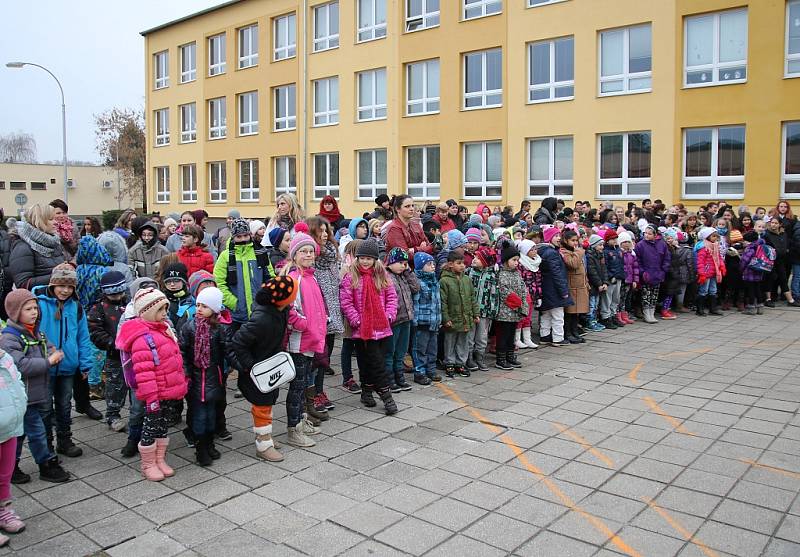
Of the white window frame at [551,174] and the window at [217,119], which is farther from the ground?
the window at [217,119]

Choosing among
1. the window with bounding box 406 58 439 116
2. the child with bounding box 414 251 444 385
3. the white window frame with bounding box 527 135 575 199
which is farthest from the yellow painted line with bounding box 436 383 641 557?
the window with bounding box 406 58 439 116

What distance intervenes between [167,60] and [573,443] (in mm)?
37157

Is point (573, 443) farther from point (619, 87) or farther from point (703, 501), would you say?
point (619, 87)

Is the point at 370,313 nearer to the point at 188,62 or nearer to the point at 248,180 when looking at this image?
the point at 248,180

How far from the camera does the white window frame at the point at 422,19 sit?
25969 millimetres

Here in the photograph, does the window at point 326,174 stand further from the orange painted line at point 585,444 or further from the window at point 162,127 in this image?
the orange painted line at point 585,444

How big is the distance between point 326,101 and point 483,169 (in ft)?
29.0

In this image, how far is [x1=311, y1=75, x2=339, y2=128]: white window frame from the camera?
2962cm

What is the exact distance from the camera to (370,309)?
7410 millimetres

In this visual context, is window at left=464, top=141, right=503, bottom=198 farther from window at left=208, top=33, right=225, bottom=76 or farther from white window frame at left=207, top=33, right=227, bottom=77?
window at left=208, top=33, right=225, bottom=76

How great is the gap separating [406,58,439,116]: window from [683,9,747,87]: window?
29.7 feet

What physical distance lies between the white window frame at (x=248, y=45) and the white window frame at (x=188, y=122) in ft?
14.3

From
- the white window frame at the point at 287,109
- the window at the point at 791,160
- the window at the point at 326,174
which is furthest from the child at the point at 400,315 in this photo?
the white window frame at the point at 287,109

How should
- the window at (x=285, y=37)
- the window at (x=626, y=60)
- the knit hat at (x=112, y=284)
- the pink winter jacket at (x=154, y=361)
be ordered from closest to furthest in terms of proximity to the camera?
the pink winter jacket at (x=154, y=361) → the knit hat at (x=112, y=284) → the window at (x=626, y=60) → the window at (x=285, y=37)
